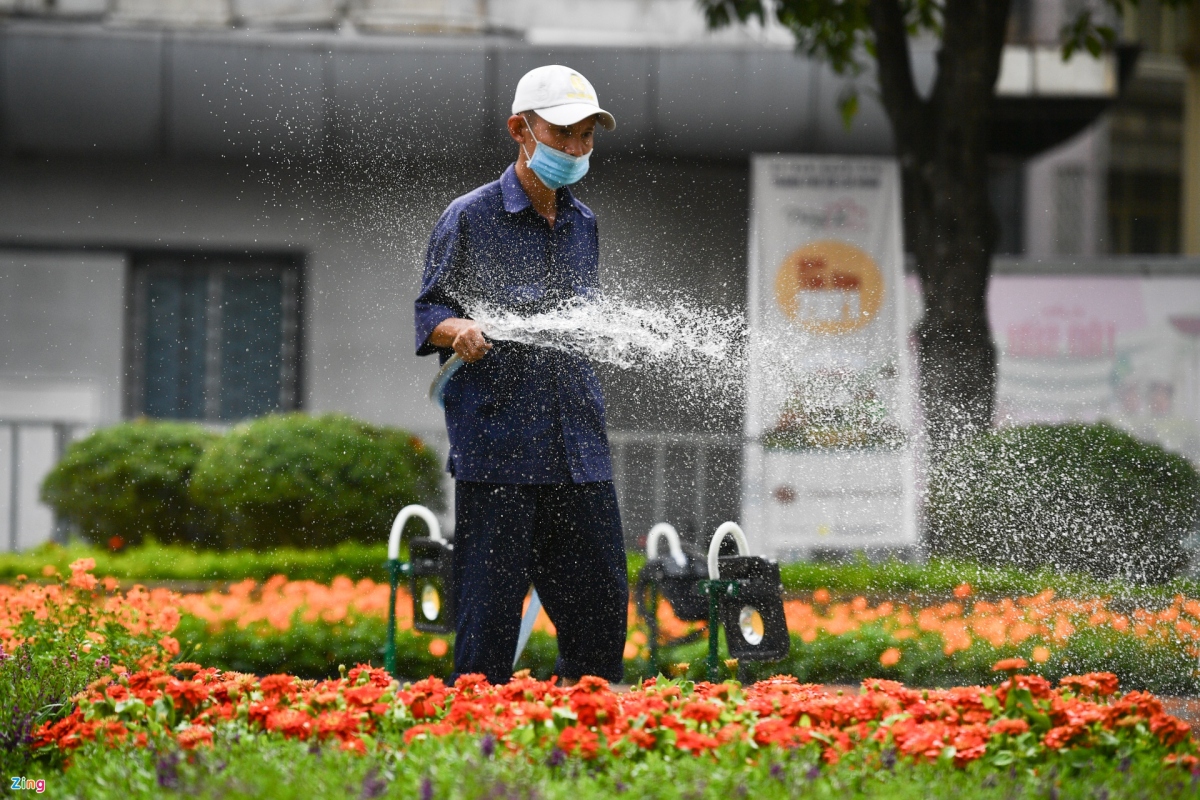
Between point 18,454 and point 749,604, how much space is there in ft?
19.4

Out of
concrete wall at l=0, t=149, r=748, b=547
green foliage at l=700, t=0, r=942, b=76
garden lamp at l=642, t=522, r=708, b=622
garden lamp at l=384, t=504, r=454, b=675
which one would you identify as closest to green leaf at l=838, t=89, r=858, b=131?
green foliage at l=700, t=0, r=942, b=76

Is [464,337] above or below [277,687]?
above

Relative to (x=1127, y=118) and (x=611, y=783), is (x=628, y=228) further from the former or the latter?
(x=1127, y=118)

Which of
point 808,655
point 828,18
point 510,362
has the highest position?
point 828,18

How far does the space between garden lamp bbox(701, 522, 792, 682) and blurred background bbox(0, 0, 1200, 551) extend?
3444 mm

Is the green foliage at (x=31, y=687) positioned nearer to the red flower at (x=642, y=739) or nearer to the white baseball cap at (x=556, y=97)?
the red flower at (x=642, y=739)

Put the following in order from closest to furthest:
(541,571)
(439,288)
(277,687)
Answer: (277,687) < (439,288) < (541,571)

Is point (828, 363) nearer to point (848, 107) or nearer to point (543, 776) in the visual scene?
point (848, 107)

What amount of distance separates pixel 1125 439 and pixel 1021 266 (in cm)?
248

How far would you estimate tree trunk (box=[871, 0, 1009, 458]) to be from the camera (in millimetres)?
6750

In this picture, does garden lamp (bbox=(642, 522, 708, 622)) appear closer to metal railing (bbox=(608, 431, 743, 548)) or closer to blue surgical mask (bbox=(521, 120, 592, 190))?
blue surgical mask (bbox=(521, 120, 592, 190))

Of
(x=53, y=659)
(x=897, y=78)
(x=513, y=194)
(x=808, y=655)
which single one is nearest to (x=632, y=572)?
(x=808, y=655)

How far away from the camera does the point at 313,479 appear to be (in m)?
7.34

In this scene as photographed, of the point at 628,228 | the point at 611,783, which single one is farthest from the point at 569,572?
the point at 628,228
